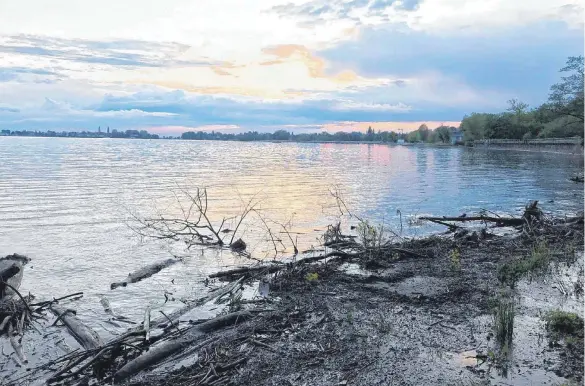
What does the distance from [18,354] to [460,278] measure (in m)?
9.94

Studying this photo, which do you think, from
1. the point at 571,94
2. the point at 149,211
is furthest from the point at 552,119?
the point at 149,211

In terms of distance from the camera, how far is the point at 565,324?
858cm

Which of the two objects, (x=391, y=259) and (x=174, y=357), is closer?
(x=174, y=357)

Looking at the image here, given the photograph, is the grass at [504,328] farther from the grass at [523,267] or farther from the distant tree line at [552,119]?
the distant tree line at [552,119]

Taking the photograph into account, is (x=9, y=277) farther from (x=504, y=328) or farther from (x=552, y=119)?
(x=552, y=119)

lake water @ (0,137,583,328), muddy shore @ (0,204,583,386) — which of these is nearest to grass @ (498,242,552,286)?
muddy shore @ (0,204,583,386)

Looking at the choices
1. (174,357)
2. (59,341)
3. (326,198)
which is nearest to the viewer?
(174,357)

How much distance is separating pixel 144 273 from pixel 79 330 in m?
4.49

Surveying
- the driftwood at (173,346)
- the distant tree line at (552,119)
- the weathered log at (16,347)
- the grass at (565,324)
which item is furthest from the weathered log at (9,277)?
the distant tree line at (552,119)

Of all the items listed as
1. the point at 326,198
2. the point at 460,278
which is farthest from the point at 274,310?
the point at 326,198

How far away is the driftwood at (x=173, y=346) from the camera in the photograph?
754 centimetres

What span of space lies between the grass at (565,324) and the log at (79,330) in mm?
8227

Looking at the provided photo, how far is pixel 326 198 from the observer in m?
32.7

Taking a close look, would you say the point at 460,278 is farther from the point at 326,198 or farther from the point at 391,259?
the point at 326,198
